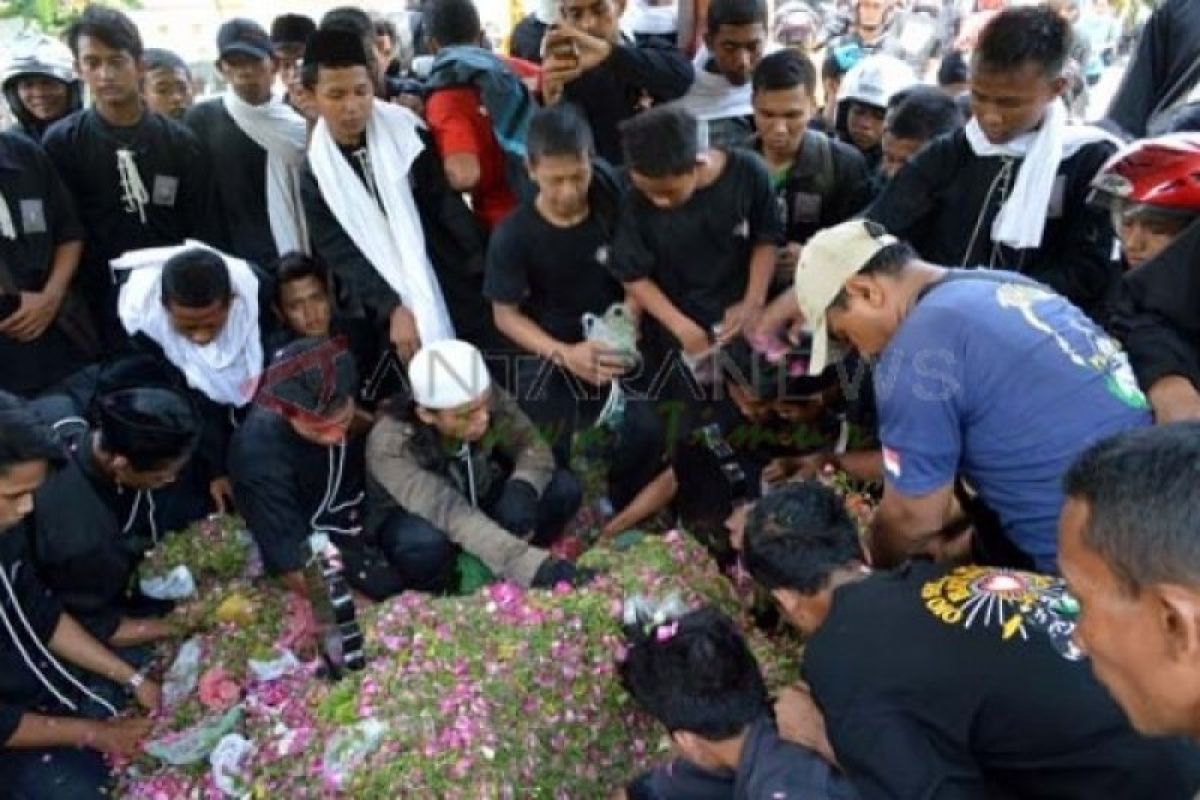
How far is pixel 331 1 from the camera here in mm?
10055

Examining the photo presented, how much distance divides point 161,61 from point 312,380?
8.02ft

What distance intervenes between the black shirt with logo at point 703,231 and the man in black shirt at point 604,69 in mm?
641

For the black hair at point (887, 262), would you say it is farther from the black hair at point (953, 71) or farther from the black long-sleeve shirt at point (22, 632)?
the black hair at point (953, 71)

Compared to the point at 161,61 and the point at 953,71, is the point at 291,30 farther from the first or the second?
the point at 953,71

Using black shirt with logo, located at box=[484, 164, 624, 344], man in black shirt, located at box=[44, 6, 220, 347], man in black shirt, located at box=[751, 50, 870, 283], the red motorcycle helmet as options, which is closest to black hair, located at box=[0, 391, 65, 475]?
black shirt with logo, located at box=[484, 164, 624, 344]

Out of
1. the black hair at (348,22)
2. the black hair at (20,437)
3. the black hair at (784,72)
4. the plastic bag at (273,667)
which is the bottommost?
the plastic bag at (273,667)

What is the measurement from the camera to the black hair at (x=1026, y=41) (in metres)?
3.15

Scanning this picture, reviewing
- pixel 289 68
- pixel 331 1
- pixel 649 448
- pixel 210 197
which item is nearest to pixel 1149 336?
pixel 649 448

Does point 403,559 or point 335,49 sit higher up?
point 335,49

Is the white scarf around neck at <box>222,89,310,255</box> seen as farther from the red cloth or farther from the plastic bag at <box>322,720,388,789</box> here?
the plastic bag at <box>322,720,388,789</box>

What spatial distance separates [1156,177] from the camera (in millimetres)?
2684

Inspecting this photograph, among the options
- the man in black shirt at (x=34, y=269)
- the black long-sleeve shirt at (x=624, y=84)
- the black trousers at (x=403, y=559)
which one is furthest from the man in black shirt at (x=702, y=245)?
the man in black shirt at (x=34, y=269)

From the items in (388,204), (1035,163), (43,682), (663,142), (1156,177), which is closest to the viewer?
(1156,177)

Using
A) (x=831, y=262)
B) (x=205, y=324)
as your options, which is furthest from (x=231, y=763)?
(x=831, y=262)
